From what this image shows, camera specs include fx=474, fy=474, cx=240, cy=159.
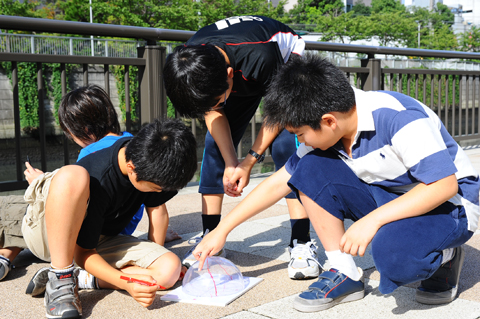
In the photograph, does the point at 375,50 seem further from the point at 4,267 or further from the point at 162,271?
the point at 4,267

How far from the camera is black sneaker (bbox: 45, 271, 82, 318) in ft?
5.32

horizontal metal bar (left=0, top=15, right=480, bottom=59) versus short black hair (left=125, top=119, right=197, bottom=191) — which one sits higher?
horizontal metal bar (left=0, top=15, right=480, bottom=59)

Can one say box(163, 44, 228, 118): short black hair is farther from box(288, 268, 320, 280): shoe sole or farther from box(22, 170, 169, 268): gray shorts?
box(288, 268, 320, 280): shoe sole

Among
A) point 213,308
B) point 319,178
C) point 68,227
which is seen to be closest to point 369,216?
point 319,178

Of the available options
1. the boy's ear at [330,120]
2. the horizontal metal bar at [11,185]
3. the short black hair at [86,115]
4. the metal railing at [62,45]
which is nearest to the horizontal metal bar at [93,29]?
the short black hair at [86,115]

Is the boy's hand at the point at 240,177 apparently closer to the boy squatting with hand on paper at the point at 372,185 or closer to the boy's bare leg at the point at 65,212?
the boy squatting with hand on paper at the point at 372,185

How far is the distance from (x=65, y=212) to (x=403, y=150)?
1207 millimetres

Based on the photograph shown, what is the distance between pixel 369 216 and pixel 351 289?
334 millimetres

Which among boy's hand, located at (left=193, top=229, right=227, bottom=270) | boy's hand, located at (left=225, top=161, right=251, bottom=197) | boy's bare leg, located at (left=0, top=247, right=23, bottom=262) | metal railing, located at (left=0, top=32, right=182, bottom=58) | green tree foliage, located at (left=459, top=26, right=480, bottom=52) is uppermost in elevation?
green tree foliage, located at (left=459, top=26, right=480, bottom=52)

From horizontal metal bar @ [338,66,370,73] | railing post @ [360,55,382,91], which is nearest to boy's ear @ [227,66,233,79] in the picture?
horizontal metal bar @ [338,66,370,73]

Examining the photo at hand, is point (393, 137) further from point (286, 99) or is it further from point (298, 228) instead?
point (298, 228)

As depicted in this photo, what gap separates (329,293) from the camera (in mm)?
1731

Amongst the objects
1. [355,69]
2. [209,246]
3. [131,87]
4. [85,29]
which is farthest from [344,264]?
[131,87]

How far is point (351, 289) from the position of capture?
1773 mm
